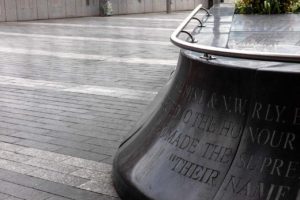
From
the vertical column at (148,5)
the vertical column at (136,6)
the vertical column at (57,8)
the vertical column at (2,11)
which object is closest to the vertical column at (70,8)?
the vertical column at (57,8)

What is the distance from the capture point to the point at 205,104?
4.09m

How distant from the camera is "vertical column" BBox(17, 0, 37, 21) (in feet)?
71.5

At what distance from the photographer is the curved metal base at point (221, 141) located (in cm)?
352

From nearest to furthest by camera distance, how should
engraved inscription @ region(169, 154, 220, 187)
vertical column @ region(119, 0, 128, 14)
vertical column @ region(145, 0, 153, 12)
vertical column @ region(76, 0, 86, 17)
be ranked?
engraved inscription @ region(169, 154, 220, 187)
vertical column @ region(76, 0, 86, 17)
vertical column @ region(119, 0, 128, 14)
vertical column @ region(145, 0, 153, 12)

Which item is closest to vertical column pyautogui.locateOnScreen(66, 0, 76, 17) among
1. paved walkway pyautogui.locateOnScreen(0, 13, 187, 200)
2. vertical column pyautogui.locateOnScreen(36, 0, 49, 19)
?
vertical column pyautogui.locateOnScreen(36, 0, 49, 19)

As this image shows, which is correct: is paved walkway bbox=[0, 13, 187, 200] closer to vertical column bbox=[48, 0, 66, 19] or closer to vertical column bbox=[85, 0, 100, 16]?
vertical column bbox=[48, 0, 66, 19]

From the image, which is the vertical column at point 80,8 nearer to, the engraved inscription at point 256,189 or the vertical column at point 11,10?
the vertical column at point 11,10

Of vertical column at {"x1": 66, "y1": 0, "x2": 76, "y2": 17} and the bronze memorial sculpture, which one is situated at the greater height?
the bronze memorial sculpture

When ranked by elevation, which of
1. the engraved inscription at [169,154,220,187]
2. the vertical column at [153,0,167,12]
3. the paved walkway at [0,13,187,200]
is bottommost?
the vertical column at [153,0,167,12]

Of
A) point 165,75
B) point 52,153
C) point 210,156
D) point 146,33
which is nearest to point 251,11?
point 165,75

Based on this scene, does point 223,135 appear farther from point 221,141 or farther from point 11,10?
point 11,10

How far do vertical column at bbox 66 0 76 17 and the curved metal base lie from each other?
19.7m

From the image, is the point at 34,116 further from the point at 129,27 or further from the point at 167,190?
the point at 129,27

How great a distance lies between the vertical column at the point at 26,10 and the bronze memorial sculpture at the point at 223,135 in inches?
722
